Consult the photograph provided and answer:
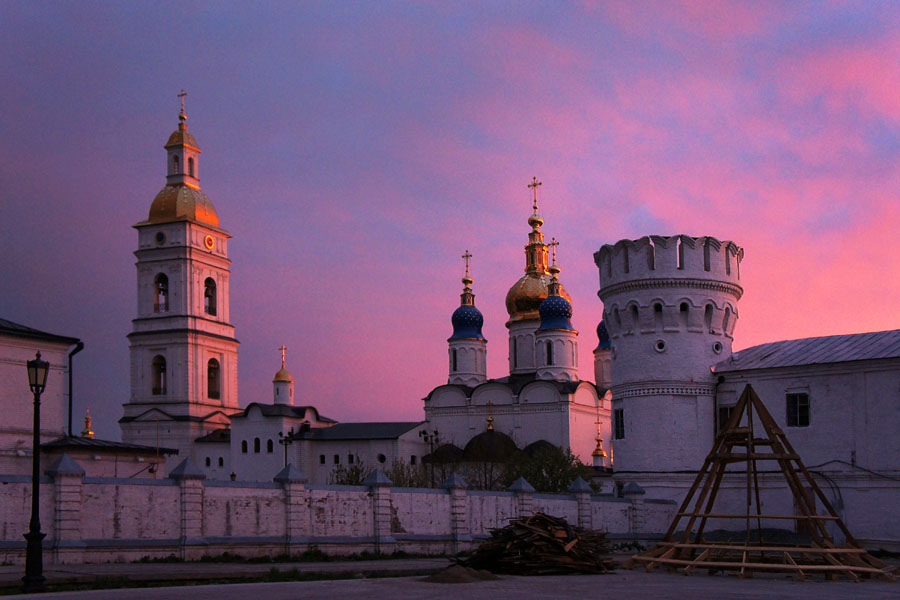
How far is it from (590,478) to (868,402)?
777 inches

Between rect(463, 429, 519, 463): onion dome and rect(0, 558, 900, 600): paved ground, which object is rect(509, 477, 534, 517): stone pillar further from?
rect(463, 429, 519, 463): onion dome

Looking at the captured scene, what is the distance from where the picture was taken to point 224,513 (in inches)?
981

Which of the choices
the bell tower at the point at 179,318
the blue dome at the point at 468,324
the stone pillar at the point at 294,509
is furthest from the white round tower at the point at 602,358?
the stone pillar at the point at 294,509

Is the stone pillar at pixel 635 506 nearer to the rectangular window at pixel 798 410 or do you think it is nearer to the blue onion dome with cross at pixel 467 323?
the rectangular window at pixel 798 410

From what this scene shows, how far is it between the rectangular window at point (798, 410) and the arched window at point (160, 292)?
4593 centimetres

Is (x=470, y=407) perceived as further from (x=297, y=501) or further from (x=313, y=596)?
(x=313, y=596)

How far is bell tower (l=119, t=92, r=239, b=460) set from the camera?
227 ft

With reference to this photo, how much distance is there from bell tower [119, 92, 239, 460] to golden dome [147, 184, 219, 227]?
6 centimetres

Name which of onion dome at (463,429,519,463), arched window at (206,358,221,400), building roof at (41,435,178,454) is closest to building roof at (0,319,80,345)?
building roof at (41,435,178,454)

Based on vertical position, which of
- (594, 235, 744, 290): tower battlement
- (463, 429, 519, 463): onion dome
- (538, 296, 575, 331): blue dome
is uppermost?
(538, 296, 575, 331): blue dome

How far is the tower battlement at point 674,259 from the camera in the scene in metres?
36.5

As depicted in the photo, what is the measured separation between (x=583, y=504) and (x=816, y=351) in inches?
349

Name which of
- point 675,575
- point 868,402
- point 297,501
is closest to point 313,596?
point 675,575

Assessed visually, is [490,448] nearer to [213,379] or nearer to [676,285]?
[213,379]
